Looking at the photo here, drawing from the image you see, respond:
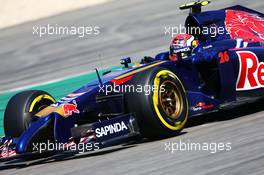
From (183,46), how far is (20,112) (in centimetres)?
265

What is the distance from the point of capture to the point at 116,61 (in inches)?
768

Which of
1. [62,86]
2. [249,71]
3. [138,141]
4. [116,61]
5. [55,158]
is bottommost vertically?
[55,158]

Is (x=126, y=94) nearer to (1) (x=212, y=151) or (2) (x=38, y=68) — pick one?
(1) (x=212, y=151)

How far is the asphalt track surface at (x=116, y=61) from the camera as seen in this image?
8.38 metres

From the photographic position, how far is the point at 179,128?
10234 millimetres

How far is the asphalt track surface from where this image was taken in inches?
330

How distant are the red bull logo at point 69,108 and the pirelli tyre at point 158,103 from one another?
675mm

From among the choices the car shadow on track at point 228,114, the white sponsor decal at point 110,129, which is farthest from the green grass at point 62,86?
the white sponsor decal at point 110,129

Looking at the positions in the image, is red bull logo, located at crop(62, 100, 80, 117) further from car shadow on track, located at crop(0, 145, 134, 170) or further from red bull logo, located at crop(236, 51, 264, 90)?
red bull logo, located at crop(236, 51, 264, 90)

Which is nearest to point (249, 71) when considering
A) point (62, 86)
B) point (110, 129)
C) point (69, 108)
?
point (110, 129)

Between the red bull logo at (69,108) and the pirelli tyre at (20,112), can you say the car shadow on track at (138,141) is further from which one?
the red bull logo at (69,108)

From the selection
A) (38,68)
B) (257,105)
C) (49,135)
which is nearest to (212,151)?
(49,135)

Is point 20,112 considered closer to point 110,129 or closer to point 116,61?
point 110,129

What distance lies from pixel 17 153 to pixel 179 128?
2.20 m
